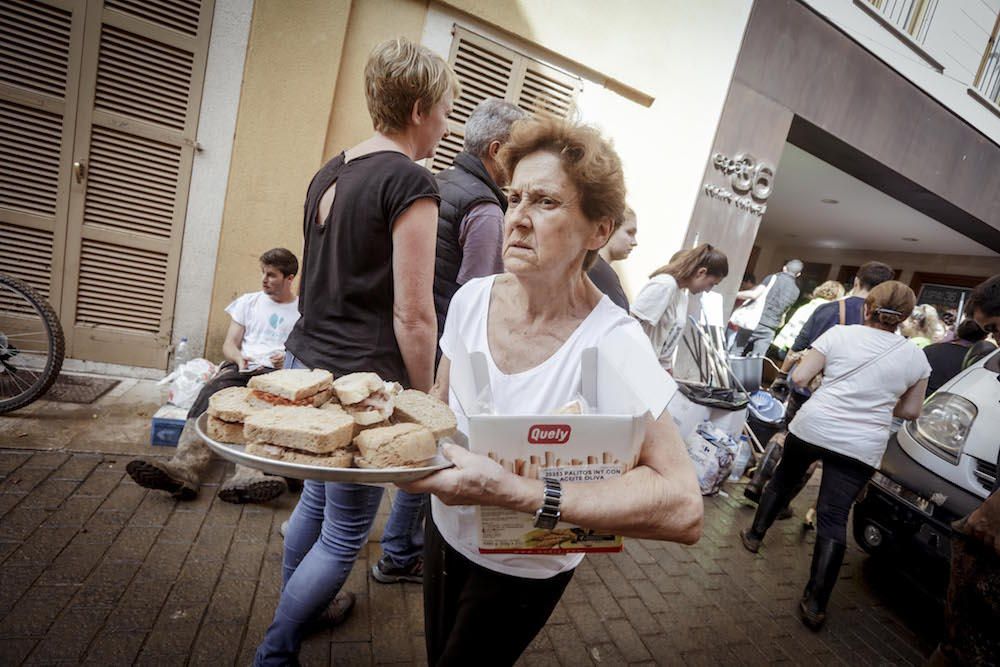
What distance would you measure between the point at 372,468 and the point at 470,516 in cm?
29

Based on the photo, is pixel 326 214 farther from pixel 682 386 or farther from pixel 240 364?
pixel 682 386

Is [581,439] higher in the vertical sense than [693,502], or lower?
higher

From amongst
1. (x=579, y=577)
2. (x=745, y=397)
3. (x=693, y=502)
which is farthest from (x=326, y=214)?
(x=745, y=397)

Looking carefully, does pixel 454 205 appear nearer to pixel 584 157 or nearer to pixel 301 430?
pixel 584 157

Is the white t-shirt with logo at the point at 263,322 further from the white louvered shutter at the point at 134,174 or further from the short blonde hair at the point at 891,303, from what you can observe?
the short blonde hair at the point at 891,303

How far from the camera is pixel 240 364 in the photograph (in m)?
3.48

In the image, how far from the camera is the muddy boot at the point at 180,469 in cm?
271

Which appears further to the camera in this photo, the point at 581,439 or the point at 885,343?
the point at 885,343

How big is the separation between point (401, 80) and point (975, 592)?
2941 millimetres

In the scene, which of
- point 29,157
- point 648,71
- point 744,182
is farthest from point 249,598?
point 744,182

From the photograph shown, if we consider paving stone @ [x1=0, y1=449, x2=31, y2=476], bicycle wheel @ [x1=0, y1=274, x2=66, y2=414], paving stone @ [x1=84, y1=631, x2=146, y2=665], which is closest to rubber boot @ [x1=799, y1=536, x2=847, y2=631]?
paving stone @ [x1=84, y1=631, x2=146, y2=665]

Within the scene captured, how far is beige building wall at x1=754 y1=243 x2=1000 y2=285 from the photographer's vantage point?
12992mm

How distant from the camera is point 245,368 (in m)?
3.48

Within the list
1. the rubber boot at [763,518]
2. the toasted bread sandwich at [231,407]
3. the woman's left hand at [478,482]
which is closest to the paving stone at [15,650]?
the toasted bread sandwich at [231,407]
